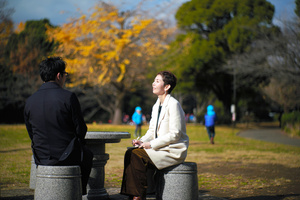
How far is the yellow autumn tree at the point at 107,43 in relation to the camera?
34.4 meters

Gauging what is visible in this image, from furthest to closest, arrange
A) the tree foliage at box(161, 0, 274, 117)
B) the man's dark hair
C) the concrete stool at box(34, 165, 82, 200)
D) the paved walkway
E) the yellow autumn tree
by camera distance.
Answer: the tree foliage at box(161, 0, 274, 117)
the yellow autumn tree
the paved walkway
the man's dark hair
the concrete stool at box(34, 165, 82, 200)

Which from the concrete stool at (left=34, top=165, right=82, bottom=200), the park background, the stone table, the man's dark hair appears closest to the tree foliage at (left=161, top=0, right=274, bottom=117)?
the park background

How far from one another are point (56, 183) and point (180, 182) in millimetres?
1568

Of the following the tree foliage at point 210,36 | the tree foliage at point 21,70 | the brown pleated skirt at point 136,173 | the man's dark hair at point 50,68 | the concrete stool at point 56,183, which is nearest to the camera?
the concrete stool at point 56,183

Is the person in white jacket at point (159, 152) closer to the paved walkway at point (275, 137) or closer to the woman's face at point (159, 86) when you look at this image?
the woman's face at point (159, 86)

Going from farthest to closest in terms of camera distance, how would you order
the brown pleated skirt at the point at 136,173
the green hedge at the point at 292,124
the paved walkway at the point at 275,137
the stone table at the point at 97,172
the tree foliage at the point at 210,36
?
the tree foliage at the point at 210,36, the green hedge at the point at 292,124, the paved walkway at the point at 275,137, the stone table at the point at 97,172, the brown pleated skirt at the point at 136,173

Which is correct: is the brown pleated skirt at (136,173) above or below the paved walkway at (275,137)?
above

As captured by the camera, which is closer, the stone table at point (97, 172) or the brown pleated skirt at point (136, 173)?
the brown pleated skirt at point (136, 173)

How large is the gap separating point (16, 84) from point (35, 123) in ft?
110

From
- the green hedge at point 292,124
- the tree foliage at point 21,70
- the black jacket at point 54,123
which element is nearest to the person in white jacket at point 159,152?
the black jacket at point 54,123

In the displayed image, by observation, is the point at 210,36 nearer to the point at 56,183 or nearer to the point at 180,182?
the point at 180,182

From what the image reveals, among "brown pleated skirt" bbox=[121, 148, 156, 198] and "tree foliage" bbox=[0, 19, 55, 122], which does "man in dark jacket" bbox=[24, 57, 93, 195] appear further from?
"tree foliage" bbox=[0, 19, 55, 122]

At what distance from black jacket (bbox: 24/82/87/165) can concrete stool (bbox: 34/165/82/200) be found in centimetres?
13

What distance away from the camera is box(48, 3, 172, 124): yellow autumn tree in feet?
113
